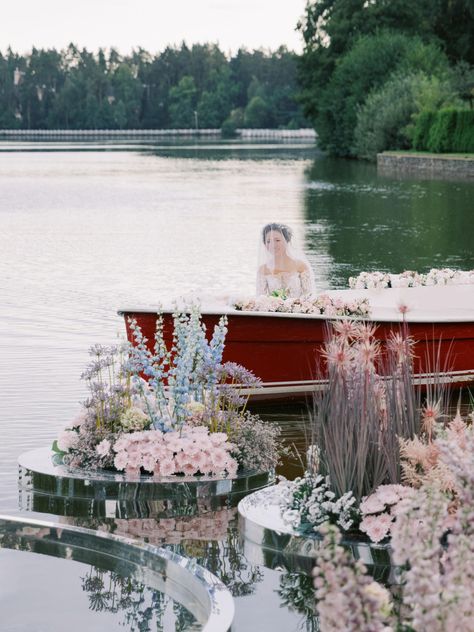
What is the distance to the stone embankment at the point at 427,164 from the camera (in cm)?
4894

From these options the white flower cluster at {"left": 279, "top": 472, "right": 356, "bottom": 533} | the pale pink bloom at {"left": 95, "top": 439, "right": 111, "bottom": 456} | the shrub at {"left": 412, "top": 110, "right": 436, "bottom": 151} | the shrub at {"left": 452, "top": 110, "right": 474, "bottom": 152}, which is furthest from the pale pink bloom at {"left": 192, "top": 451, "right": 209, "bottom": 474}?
the shrub at {"left": 412, "top": 110, "right": 436, "bottom": 151}

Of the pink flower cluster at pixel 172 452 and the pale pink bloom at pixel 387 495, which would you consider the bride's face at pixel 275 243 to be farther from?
the pale pink bloom at pixel 387 495

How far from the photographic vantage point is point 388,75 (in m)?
70.9

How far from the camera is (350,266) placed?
762 inches

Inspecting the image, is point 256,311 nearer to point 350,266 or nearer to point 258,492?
point 258,492

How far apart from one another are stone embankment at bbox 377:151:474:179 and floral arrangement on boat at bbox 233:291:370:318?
3921 centimetres

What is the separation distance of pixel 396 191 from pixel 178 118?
16367cm

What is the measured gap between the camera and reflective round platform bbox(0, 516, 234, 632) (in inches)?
195

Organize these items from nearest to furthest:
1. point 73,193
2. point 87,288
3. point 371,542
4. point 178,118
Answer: point 371,542
point 87,288
point 73,193
point 178,118

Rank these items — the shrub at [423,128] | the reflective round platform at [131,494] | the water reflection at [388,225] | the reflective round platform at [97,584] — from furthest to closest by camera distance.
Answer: the shrub at [423,128], the water reflection at [388,225], the reflective round platform at [131,494], the reflective round platform at [97,584]

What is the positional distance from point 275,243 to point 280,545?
14.5 feet

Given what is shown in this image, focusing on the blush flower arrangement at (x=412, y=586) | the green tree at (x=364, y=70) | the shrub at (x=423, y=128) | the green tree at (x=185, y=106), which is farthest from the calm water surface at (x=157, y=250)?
the green tree at (x=185, y=106)

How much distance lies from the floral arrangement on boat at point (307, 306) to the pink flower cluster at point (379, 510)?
11.4ft

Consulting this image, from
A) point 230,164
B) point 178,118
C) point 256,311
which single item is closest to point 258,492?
point 256,311
